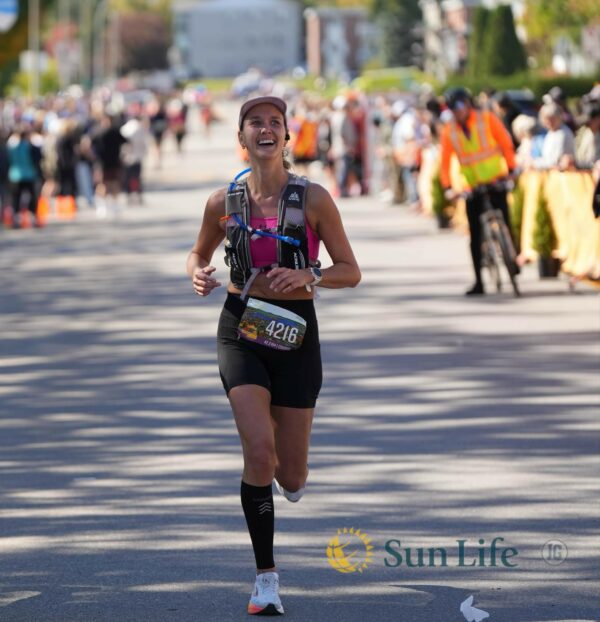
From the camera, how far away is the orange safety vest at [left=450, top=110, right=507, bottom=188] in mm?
16203

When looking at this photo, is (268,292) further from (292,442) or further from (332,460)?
(332,460)

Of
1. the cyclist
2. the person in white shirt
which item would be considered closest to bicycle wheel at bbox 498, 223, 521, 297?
the cyclist

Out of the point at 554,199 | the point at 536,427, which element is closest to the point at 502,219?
the point at 554,199

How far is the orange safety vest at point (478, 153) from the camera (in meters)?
16.2

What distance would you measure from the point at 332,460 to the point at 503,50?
4622cm

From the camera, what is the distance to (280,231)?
6.49 metres

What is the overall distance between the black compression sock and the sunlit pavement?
200 millimetres

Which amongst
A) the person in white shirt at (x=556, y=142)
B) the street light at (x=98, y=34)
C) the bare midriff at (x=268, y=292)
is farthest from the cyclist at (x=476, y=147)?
the street light at (x=98, y=34)

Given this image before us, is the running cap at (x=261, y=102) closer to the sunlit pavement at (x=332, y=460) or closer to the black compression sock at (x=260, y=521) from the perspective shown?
the black compression sock at (x=260, y=521)

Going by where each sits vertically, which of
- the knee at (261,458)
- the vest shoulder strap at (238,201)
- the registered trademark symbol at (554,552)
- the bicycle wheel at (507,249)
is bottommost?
the registered trademark symbol at (554,552)

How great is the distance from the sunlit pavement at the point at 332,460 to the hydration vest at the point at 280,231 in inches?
46.7

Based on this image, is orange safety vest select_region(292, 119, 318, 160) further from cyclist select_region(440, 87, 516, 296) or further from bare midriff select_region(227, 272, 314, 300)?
bare midriff select_region(227, 272, 314, 300)

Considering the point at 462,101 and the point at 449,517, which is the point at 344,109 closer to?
the point at 462,101

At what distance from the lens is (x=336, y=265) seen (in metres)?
6.61
